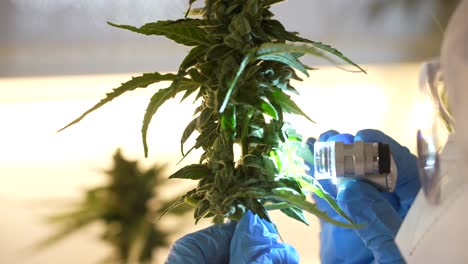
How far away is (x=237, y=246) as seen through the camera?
63cm

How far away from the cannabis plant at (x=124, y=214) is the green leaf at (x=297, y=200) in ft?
2.35

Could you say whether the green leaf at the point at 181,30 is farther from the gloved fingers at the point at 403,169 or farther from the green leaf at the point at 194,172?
the gloved fingers at the point at 403,169

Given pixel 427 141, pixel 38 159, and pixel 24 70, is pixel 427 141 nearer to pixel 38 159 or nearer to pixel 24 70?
pixel 24 70

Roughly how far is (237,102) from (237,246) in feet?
0.61

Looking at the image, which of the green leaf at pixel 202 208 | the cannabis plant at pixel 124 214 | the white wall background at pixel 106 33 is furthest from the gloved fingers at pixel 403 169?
the cannabis plant at pixel 124 214

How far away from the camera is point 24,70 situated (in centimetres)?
111

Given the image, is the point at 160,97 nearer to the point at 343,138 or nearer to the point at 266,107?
the point at 266,107

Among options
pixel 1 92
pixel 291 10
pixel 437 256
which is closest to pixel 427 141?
pixel 437 256

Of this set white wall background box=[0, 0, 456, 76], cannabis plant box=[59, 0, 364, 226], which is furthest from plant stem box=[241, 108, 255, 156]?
white wall background box=[0, 0, 456, 76]

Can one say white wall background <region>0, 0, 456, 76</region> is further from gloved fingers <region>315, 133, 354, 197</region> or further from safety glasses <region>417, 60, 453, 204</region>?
safety glasses <region>417, 60, 453, 204</region>

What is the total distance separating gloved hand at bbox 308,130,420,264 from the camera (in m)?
0.61

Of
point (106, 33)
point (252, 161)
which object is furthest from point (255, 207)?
point (106, 33)

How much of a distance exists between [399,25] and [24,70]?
2.47ft

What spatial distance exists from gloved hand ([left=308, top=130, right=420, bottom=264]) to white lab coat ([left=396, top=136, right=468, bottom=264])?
0.06 m
